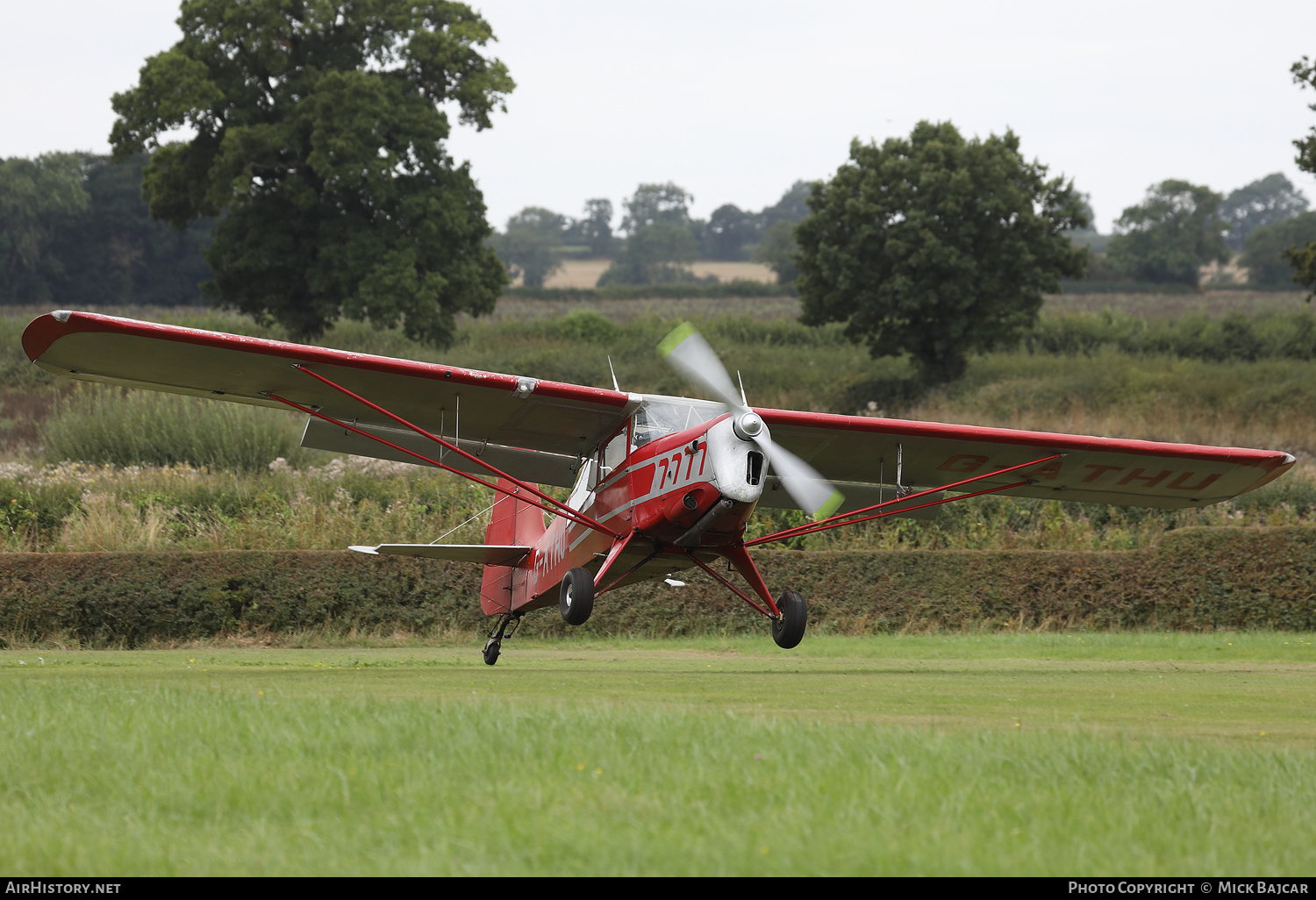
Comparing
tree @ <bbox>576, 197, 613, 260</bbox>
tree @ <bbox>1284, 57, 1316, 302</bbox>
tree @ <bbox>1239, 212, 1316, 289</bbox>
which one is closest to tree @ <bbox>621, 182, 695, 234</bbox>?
tree @ <bbox>576, 197, 613, 260</bbox>

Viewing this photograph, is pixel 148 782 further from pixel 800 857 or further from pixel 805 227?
pixel 805 227

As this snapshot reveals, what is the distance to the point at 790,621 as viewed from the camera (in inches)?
468

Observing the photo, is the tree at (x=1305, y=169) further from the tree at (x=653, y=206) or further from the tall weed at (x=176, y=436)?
the tree at (x=653, y=206)

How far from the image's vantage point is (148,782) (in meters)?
5.14

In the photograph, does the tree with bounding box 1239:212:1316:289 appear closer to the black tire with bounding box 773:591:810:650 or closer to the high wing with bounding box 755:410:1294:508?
the high wing with bounding box 755:410:1294:508

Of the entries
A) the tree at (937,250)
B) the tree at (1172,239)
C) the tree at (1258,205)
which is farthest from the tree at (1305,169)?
the tree at (1258,205)

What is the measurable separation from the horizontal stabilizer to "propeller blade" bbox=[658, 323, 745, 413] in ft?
10.1

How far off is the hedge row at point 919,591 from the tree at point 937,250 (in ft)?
74.5

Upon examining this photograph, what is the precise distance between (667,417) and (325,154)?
34186 mm

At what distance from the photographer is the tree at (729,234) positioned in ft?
541

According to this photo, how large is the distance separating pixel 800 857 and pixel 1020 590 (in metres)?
15.1

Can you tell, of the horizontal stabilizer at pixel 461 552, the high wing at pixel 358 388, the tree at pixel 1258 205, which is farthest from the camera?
the tree at pixel 1258 205

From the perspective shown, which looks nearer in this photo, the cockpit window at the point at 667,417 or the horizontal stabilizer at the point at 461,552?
the cockpit window at the point at 667,417

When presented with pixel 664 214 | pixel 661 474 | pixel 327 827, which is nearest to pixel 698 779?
pixel 327 827
